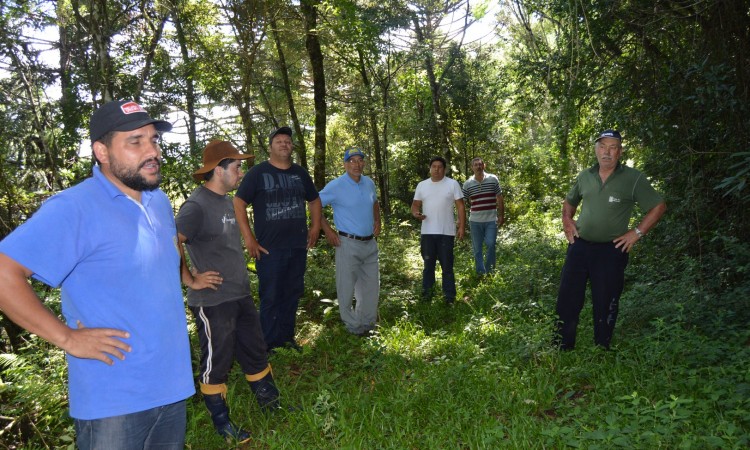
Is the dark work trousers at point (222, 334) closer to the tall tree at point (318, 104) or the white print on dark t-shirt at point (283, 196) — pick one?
the white print on dark t-shirt at point (283, 196)

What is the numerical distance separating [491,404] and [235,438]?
210 centimetres

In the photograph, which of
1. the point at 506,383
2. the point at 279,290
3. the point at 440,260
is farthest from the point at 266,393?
the point at 440,260

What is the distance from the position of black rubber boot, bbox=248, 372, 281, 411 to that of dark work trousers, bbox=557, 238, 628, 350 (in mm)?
2846

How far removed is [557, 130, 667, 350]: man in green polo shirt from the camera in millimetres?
4727

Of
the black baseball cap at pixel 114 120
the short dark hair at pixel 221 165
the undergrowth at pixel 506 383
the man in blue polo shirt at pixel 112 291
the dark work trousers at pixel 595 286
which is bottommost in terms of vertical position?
the undergrowth at pixel 506 383

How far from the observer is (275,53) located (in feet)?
51.3

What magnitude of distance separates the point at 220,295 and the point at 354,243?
258 cm

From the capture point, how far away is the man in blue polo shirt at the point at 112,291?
76.9 inches

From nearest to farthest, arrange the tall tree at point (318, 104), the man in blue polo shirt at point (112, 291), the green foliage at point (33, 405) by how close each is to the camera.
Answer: the man in blue polo shirt at point (112, 291) → the green foliage at point (33, 405) → the tall tree at point (318, 104)

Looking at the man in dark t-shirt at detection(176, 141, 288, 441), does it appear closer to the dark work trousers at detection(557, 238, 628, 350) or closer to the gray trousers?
the gray trousers

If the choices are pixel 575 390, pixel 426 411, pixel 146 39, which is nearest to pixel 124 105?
pixel 426 411

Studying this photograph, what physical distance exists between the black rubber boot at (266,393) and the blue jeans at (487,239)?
5.75 metres

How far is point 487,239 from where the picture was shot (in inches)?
371


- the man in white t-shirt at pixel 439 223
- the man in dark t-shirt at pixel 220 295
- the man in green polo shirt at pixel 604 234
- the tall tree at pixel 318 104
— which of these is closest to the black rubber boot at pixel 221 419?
the man in dark t-shirt at pixel 220 295
